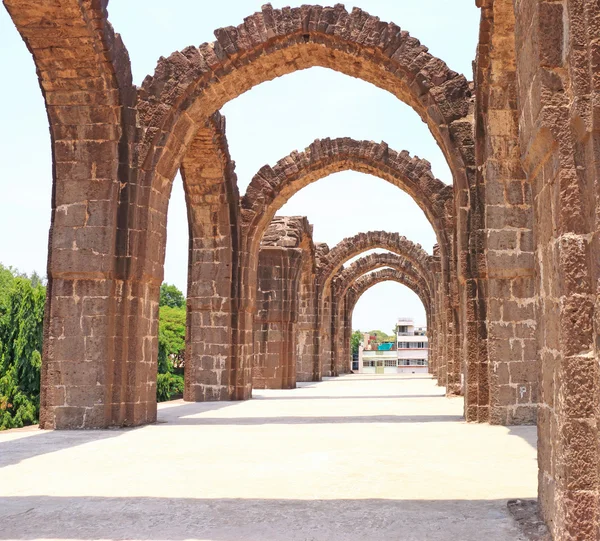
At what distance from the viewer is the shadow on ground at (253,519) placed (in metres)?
3.42

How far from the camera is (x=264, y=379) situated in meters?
17.3

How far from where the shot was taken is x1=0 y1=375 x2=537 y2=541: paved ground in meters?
3.56

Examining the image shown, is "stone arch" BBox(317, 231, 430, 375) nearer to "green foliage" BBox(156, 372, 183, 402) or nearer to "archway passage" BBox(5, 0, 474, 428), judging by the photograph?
"green foliage" BBox(156, 372, 183, 402)

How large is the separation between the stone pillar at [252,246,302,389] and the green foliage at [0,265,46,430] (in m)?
5.18

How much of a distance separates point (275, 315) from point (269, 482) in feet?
40.4

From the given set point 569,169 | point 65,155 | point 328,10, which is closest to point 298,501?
point 569,169

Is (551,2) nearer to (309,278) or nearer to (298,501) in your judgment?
(298,501)

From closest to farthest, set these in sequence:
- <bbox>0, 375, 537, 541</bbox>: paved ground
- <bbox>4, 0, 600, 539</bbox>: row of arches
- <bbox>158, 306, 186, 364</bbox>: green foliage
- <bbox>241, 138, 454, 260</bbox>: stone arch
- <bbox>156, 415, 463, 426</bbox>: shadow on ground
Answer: <bbox>0, 375, 537, 541</bbox>: paved ground, <bbox>4, 0, 600, 539</bbox>: row of arches, <bbox>156, 415, 463, 426</bbox>: shadow on ground, <bbox>241, 138, 454, 260</bbox>: stone arch, <bbox>158, 306, 186, 364</bbox>: green foliage

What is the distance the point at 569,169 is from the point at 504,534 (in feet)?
5.86

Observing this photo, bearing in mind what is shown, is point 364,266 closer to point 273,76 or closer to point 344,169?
point 344,169

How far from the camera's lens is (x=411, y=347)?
255 feet

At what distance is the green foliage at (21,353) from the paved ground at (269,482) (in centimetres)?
763

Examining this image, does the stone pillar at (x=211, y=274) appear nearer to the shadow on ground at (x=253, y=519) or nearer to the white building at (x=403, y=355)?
the shadow on ground at (x=253, y=519)

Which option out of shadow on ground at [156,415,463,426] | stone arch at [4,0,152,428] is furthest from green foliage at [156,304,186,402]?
stone arch at [4,0,152,428]
